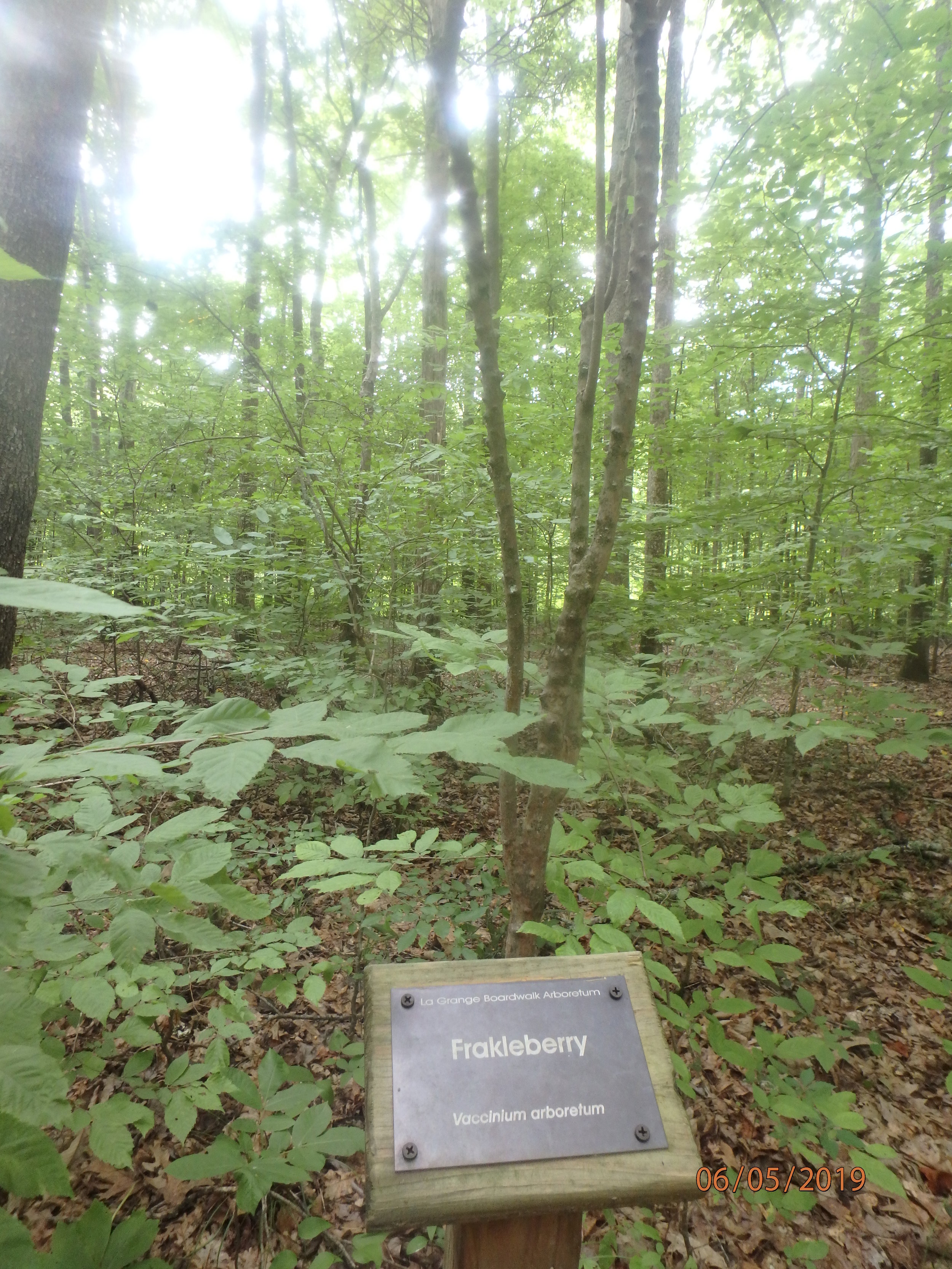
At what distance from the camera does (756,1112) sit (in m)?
2.31

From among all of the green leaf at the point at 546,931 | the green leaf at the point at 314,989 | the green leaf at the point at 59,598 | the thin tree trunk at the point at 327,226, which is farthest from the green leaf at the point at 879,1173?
the thin tree trunk at the point at 327,226

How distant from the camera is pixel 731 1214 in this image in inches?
78.1

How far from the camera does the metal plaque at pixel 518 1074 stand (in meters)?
1.08

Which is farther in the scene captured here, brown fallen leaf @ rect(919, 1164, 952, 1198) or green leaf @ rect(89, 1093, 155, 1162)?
brown fallen leaf @ rect(919, 1164, 952, 1198)

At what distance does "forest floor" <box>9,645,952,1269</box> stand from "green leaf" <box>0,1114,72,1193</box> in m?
1.16

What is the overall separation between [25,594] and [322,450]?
416cm

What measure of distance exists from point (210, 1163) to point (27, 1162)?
0.63 metres

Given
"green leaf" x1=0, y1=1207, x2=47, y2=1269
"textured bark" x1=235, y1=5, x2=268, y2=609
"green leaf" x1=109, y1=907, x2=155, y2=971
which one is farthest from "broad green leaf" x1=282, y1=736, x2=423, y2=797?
"textured bark" x1=235, y1=5, x2=268, y2=609

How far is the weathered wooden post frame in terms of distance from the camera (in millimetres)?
1023

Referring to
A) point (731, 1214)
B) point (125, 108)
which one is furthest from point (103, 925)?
point (125, 108)

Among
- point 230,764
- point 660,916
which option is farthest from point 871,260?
point 230,764

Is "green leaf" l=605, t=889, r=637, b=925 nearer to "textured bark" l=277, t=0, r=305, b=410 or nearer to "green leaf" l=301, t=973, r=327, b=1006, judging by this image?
"green leaf" l=301, t=973, r=327, b=1006

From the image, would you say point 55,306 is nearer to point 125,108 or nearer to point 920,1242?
point 920,1242

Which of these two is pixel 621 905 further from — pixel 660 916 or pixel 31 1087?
pixel 31 1087
